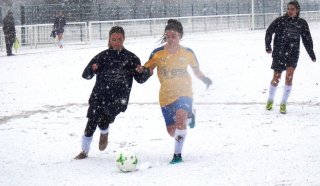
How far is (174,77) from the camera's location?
651cm

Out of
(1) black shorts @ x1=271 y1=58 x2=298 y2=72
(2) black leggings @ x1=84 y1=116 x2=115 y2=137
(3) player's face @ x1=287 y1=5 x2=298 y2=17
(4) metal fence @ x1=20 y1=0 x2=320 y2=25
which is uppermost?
(4) metal fence @ x1=20 y1=0 x2=320 y2=25

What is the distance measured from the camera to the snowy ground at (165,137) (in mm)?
5605

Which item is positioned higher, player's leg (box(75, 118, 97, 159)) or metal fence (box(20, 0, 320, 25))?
metal fence (box(20, 0, 320, 25))

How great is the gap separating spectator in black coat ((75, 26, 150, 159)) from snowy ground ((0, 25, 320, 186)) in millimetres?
445

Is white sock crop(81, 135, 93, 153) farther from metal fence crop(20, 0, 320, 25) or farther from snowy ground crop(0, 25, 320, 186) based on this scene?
metal fence crop(20, 0, 320, 25)

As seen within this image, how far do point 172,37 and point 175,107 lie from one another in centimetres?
81

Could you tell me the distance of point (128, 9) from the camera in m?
40.1

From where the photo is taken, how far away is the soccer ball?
5.84 meters

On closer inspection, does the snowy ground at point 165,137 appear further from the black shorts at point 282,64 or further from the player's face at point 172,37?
the player's face at point 172,37

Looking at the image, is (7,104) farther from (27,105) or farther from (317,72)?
(317,72)

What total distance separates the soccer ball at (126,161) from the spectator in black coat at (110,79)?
31.8 inches

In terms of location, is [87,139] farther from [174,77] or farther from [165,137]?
[165,137]

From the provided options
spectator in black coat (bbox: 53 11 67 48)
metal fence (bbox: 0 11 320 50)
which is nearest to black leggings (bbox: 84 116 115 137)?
metal fence (bbox: 0 11 320 50)

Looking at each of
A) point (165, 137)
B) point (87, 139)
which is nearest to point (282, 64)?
point (165, 137)
